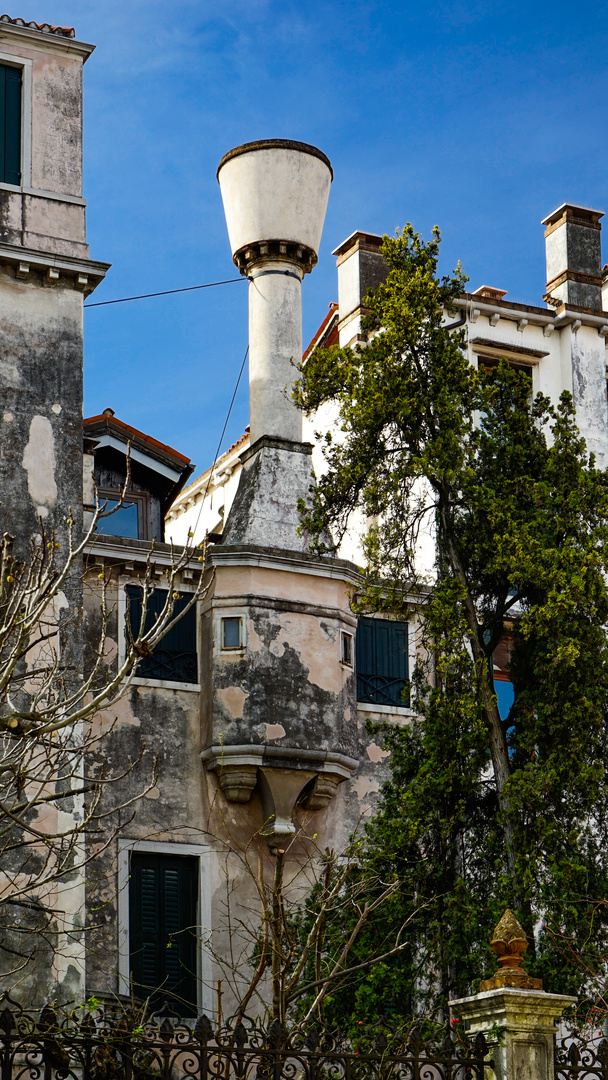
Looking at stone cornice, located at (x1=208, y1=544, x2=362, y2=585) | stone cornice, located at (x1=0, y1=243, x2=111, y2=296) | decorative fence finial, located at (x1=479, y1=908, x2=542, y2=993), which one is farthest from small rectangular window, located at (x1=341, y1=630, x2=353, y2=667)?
decorative fence finial, located at (x1=479, y1=908, x2=542, y2=993)

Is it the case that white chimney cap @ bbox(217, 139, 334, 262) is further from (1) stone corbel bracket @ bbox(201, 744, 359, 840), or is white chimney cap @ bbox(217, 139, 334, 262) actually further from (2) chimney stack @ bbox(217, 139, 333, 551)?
(1) stone corbel bracket @ bbox(201, 744, 359, 840)

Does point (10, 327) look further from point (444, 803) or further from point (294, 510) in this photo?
point (444, 803)

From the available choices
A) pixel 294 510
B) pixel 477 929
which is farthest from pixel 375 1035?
pixel 294 510

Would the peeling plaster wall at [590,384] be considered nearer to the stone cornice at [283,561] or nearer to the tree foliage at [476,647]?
the stone cornice at [283,561]

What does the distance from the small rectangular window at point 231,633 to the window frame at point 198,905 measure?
8.87ft

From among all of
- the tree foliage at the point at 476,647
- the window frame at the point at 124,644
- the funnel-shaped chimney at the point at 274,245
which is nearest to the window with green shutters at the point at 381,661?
the window frame at the point at 124,644

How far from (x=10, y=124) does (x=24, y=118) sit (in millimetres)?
219

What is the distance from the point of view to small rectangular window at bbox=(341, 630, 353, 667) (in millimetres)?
22500

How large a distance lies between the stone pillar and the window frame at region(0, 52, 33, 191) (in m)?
13.1

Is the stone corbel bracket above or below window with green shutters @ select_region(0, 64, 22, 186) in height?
below

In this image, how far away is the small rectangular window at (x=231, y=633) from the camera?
71.1 ft

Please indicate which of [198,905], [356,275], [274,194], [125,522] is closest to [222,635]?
[198,905]

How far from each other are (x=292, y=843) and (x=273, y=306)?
8359mm

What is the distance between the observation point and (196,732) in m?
21.7
